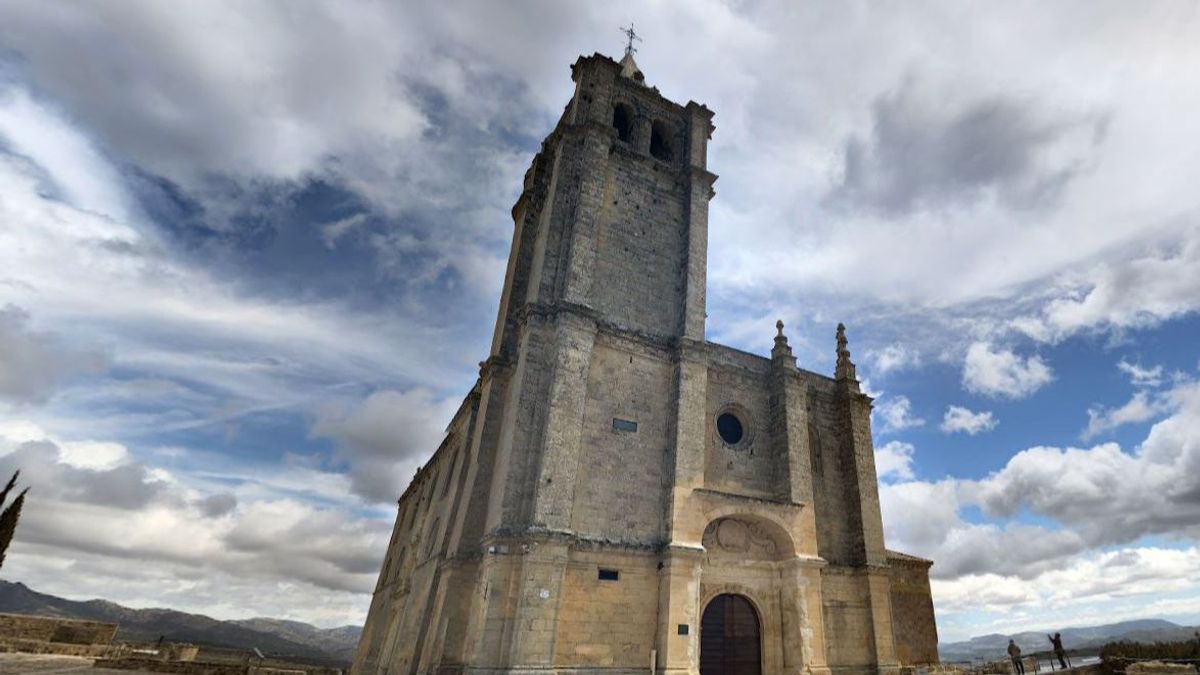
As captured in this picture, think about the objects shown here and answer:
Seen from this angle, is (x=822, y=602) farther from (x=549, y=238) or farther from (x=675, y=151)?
(x=675, y=151)

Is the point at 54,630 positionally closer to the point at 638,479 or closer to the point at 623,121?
the point at 638,479

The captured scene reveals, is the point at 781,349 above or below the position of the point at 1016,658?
above

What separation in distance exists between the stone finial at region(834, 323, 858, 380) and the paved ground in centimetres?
2488

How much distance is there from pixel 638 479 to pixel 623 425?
1.68m

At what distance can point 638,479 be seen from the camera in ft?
54.3

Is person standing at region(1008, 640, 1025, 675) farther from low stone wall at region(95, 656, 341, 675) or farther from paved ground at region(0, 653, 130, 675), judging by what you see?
paved ground at region(0, 653, 130, 675)

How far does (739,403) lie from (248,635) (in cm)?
15922

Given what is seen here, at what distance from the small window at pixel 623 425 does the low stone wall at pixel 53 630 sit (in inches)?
764

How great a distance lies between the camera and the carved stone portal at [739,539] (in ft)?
56.1

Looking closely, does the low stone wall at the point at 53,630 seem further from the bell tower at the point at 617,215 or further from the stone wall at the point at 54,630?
the bell tower at the point at 617,215

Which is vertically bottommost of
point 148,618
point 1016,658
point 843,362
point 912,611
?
point 148,618

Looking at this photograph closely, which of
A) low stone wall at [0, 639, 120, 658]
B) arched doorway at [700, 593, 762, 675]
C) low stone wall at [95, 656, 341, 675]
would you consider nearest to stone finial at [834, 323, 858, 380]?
arched doorway at [700, 593, 762, 675]

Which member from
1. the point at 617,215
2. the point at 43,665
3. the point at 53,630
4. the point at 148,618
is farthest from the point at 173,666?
the point at 148,618

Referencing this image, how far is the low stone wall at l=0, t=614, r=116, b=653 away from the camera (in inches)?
723
